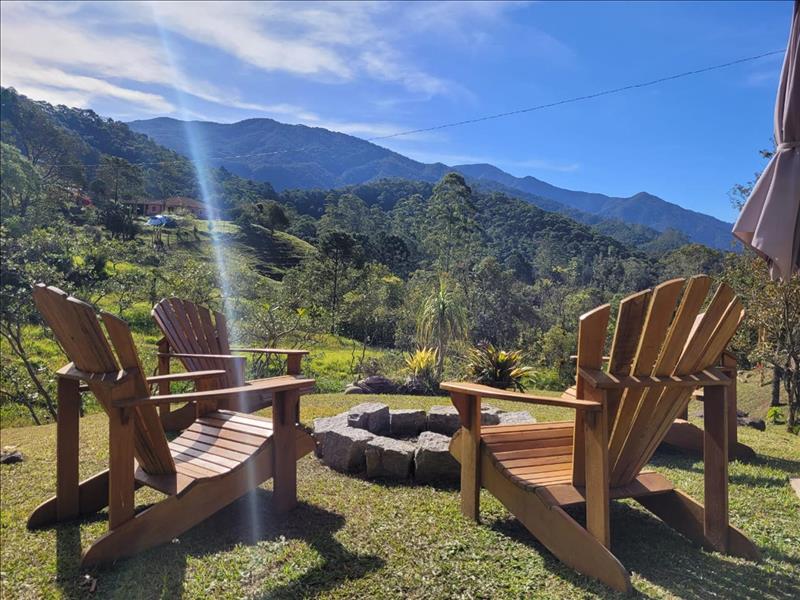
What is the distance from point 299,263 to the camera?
114 feet

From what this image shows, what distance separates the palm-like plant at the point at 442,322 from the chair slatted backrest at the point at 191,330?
5.43m

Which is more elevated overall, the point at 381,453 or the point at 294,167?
the point at 294,167

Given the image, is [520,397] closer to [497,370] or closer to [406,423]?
[406,423]

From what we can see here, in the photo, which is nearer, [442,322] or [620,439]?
[620,439]

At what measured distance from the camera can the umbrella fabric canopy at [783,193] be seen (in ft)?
8.15

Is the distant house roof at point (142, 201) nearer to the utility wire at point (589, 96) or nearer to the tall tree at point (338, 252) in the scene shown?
the tall tree at point (338, 252)

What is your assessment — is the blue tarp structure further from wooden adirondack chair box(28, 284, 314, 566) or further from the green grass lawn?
wooden adirondack chair box(28, 284, 314, 566)

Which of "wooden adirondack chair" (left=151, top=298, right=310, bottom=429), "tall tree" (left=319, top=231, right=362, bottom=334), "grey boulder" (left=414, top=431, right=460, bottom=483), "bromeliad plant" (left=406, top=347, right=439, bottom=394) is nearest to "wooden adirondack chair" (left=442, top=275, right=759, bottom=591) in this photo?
"grey boulder" (left=414, top=431, right=460, bottom=483)

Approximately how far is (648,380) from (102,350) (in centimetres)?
240

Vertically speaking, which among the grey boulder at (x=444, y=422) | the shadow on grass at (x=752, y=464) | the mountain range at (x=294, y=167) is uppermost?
the mountain range at (x=294, y=167)

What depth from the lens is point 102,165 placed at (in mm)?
44812

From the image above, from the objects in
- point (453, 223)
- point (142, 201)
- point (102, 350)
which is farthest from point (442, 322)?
point (142, 201)

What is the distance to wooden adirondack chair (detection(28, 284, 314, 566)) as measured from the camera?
227 centimetres

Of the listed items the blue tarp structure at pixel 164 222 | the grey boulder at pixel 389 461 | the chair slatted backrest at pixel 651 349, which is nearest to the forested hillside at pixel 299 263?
the blue tarp structure at pixel 164 222
